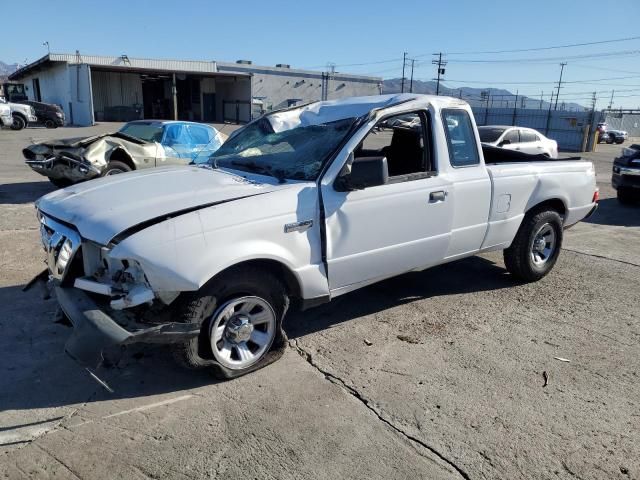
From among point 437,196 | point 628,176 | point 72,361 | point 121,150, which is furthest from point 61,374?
point 628,176

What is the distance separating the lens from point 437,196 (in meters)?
4.44

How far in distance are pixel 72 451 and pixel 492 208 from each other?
4.02 meters

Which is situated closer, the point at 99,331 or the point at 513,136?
the point at 99,331

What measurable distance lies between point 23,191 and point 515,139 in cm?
1310

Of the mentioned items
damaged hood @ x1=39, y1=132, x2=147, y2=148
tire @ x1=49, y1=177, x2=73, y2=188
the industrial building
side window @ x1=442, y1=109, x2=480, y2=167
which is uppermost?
the industrial building

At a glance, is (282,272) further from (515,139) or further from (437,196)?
(515,139)

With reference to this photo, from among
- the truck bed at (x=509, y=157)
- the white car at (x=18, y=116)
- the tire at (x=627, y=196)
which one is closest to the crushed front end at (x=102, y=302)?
the truck bed at (x=509, y=157)

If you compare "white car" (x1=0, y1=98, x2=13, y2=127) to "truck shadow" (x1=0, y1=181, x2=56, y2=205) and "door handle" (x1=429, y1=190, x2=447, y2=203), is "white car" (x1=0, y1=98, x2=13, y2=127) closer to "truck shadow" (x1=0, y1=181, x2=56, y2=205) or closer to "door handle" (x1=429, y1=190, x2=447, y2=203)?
"truck shadow" (x1=0, y1=181, x2=56, y2=205)

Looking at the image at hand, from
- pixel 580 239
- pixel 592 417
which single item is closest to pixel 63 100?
pixel 580 239

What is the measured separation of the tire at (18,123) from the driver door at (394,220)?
98.5ft

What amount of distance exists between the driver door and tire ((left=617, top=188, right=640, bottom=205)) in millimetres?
8734

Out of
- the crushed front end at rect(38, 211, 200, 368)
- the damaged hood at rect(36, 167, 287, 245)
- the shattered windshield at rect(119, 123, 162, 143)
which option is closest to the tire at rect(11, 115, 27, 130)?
the shattered windshield at rect(119, 123, 162, 143)

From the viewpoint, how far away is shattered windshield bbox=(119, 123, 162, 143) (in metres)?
11.1

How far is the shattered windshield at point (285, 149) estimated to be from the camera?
3947 millimetres
